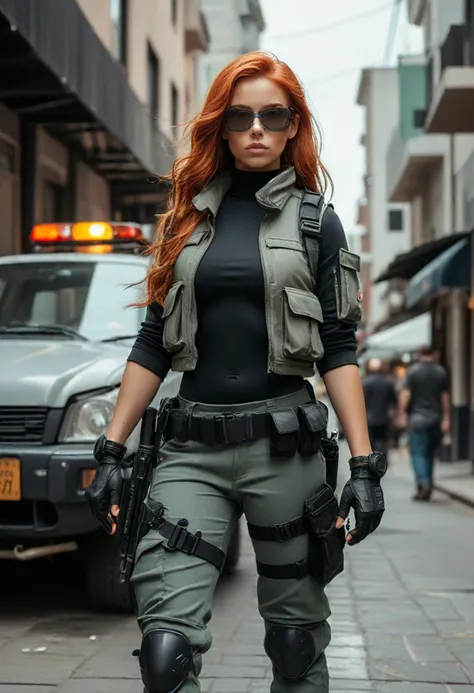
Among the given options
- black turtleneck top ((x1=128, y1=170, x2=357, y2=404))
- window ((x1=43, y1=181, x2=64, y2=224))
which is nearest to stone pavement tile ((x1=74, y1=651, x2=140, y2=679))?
black turtleneck top ((x1=128, y1=170, x2=357, y2=404))

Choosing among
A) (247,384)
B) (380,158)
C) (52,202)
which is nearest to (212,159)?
(247,384)

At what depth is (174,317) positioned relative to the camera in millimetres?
3441

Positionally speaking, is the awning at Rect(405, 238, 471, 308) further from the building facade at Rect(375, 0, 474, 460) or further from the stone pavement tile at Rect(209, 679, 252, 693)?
the stone pavement tile at Rect(209, 679, 252, 693)

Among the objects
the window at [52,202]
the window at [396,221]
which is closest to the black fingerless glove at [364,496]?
the window at [52,202]

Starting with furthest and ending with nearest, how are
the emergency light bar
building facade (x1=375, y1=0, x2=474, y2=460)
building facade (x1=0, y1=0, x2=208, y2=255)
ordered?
building facade (x1=375, y1=0, x2=474, y2=460)
building facade (x1=0, y1=0, x2=208, y2=255)
the emergency light bar

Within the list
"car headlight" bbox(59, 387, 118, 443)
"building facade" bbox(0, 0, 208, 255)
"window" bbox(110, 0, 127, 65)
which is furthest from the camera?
"window" bbox(110, 0, 127, 65)

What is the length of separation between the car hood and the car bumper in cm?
24

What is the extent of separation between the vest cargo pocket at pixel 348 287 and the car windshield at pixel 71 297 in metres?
3.63

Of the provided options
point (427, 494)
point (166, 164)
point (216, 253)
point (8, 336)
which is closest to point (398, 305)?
point (166, 164)

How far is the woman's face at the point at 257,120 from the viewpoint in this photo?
137 inches

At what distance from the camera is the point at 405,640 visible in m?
5.78

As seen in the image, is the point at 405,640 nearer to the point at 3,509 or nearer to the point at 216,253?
the point at 3,509

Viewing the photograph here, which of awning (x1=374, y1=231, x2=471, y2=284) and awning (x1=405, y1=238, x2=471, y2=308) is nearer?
awning (x1=405, y1=238, x2=471, y2=308)

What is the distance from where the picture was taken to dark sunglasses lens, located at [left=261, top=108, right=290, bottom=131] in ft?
11.5
